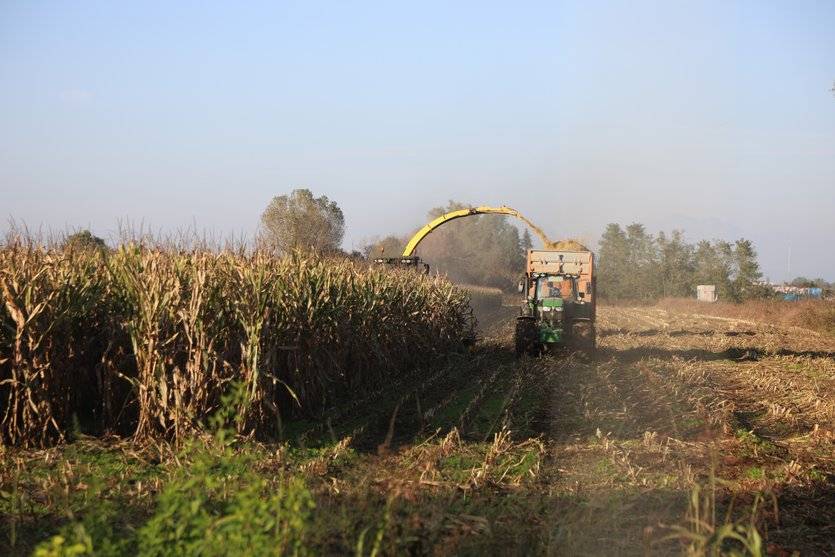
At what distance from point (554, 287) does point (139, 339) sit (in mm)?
15741

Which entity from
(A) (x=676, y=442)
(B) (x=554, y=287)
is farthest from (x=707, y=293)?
(A) (x=676, y=442)

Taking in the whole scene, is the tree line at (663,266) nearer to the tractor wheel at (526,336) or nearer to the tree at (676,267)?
the tree at (676,267)

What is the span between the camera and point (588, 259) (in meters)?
27.3

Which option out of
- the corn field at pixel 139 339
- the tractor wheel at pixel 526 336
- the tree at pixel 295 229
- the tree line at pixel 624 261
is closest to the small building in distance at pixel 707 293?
the tree line at pixel 624 261

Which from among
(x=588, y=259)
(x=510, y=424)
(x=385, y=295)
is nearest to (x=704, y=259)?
(x=588, y=259)

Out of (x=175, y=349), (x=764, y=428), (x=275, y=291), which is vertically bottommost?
(x=764, y=428)

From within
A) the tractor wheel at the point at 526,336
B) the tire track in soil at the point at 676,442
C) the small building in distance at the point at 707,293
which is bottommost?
the tire track in soil at the point at 676,442

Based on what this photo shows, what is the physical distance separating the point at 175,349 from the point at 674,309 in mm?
63359

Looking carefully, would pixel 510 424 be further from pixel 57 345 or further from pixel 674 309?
pixel 674 309

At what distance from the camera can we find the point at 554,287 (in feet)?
78.9

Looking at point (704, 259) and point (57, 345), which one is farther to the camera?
point (704, 259)

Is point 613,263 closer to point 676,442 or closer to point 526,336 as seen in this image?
point 526,336

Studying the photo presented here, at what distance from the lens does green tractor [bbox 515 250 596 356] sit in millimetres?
22344

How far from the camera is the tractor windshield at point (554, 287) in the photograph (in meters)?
23.6
